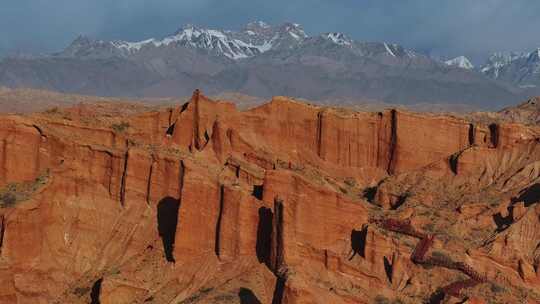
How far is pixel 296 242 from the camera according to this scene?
56156mm

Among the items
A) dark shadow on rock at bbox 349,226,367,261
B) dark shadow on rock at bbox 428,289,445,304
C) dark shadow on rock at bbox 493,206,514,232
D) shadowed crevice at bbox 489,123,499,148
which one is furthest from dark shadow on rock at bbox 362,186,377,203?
dark shadow on rock at bbox 428,289,445,304

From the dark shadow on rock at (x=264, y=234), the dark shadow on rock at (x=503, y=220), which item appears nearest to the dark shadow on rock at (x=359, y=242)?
the dark shadow on rock at (x=264, y=234)

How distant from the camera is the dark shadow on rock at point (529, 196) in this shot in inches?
2879

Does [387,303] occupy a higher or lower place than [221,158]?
lower

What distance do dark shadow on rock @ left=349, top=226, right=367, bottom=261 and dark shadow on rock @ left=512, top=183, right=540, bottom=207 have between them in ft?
59.2

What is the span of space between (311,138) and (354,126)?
3.89 metres

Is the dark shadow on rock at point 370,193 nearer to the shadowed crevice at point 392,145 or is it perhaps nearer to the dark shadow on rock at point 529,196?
the shadowed crevice at point 392,145

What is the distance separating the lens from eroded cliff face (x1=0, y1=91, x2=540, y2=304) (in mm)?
56594

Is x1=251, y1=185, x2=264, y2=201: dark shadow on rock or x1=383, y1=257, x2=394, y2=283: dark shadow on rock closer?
x1=383, y1=257, x2=394, y2=283: dark shadow on rock

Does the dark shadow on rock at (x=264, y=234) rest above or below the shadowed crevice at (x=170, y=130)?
below

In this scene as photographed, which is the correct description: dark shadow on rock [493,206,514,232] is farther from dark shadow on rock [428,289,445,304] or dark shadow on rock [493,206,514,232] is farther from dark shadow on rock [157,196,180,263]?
dark shadow on rock [157,196,180,263]

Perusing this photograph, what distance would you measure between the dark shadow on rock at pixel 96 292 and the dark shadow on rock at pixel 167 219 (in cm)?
447

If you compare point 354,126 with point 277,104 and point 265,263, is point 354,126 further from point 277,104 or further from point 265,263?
point 265,263

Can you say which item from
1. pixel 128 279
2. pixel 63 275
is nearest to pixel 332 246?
pixel 128 279
